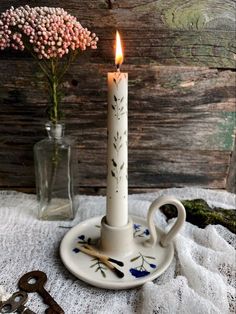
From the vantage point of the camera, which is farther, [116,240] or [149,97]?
[149,97]

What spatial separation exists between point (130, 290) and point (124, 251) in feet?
0.24

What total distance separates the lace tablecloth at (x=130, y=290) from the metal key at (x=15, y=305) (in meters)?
0.01

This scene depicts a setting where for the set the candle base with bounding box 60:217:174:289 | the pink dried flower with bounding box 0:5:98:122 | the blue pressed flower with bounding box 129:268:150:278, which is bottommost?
the blue pressed flower with bounding box 129:268:150:278

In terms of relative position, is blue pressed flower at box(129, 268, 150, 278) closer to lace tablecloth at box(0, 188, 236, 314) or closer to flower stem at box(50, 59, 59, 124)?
lace tablecloth at box(0, 188, 236, 314)

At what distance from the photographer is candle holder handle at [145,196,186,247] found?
2.03 feet

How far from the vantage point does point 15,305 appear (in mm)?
521

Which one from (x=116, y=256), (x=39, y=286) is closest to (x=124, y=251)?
(x=116, y=256)

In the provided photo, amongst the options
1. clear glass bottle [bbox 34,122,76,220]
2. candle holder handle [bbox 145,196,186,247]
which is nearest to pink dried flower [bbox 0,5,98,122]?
clear glass bottle [bbox 34,122,76,220]

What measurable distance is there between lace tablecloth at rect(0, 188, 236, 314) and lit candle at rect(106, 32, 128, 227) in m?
0.12

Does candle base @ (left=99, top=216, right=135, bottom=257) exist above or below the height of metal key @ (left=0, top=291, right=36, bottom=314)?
above

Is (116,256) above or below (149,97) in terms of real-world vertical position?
below

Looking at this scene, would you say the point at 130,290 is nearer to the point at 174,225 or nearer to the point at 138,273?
the point at 138,273

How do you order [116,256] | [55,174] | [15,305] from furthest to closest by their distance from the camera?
[55,174], [116,256], [15,305]

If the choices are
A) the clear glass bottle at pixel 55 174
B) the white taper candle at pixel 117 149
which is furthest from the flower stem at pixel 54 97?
the white taper candle at pixel 117 149
